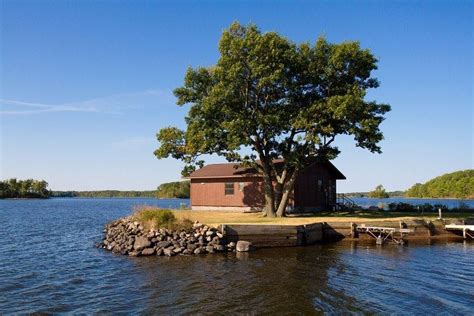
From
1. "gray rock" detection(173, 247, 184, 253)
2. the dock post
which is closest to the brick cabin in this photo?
the dock post

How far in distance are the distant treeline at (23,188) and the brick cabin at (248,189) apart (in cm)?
14474

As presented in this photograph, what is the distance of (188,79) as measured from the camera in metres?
33.1

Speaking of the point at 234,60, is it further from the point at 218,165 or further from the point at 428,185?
the point at 428,185

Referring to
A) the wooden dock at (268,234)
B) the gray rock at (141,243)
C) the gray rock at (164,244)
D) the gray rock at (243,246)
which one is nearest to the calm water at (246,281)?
the gray rock at (243,246)

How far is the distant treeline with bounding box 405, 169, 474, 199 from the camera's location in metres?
160

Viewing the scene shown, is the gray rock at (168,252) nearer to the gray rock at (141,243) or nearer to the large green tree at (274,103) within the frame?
the gray rock at (141,243)

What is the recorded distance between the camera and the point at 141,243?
2356 cm

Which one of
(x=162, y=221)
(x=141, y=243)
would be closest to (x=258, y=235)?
(x=162, y=221)

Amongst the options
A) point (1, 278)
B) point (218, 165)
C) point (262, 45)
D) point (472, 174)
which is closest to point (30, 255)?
point (1, 278)

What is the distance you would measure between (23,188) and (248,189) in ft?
501

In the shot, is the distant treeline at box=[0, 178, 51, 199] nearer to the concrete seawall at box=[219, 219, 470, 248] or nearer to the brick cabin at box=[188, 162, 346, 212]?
the brick cabin at box=[188, 162, 346, 212]

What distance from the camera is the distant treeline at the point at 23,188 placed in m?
162

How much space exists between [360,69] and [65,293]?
85.1 ft

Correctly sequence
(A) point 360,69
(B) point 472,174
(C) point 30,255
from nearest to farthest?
(C) point 30,255
(A) point 360,69
(B) point 472,174
